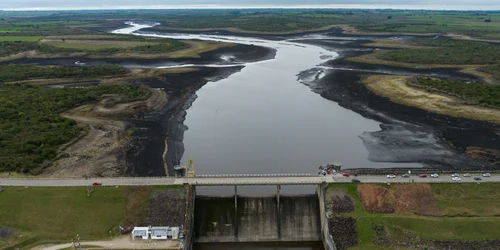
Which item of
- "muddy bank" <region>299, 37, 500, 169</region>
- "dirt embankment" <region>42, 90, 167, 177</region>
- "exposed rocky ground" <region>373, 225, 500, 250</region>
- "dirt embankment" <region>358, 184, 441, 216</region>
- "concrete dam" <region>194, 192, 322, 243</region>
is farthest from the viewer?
"muddy bank" <region>299, 37, 500, 169</region>

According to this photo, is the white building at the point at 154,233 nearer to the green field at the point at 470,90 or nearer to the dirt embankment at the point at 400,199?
the dirt embankment at the point at 400,199

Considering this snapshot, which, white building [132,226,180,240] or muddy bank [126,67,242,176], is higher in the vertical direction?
muddy bank [126,67,242,176]

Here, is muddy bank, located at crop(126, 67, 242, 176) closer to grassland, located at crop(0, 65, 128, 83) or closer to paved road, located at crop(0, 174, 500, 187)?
paved road, located at crop(0, 174, 500, 187)

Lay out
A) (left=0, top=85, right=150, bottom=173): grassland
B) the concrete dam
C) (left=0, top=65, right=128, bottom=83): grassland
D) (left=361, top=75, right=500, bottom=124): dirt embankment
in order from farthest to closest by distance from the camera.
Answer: (left=0, top=65, right=128, bottom=83): grassland → (left=361, top=75, right=500, bottom=124): dirt embankment → (left=0, top=85, right=150, bottom=173): grassland → the concrete dam

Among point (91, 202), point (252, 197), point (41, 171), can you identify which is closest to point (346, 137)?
point (252, 197)

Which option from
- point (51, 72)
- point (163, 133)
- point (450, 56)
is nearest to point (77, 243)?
point (163, 133)

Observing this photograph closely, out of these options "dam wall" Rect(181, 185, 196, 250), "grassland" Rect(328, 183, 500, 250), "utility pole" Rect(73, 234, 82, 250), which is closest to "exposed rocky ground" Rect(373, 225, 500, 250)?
"grassland" Rect(328, 183, 500, 250)

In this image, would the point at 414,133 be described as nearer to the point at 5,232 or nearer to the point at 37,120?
the point at 5,232

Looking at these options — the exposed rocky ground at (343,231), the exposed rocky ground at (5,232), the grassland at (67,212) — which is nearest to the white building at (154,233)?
the grassland at (67,212)
